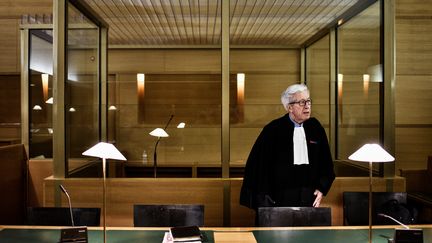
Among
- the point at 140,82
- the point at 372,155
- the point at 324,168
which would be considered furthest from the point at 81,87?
the point at 372,155

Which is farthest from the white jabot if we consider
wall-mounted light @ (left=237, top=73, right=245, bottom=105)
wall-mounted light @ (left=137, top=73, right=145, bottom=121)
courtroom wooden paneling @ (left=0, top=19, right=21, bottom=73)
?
courtroom wooden paneling @ (left=0, top=19, right=21, bottom=73)

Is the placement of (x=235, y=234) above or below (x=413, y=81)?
below

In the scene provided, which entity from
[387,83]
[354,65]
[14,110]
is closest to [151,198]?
[387,83]

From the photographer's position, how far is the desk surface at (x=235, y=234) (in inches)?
90.0

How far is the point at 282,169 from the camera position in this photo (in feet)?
10.1

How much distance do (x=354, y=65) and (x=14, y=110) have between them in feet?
18.1

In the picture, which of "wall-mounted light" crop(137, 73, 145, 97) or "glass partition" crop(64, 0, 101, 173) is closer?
"glass partition" crop(64, 0, 101, 173)

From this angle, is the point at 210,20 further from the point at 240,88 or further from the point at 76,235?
the point at 76,235

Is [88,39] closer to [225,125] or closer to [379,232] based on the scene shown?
[225,125]

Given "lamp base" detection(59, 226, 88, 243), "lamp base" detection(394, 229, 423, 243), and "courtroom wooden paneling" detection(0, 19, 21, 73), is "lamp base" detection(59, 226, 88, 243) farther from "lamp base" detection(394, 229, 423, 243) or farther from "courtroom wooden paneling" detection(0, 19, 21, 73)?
"courtroom wooden paneling" detection(0, 19, 21, 73)

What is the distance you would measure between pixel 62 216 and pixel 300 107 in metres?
1.82

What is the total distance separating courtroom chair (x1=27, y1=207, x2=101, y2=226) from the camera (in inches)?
107

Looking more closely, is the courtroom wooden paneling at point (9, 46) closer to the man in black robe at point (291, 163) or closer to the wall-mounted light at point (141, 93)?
the wall-mounted light at point (141, 93)

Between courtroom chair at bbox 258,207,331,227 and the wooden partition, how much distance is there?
1.01 meters
